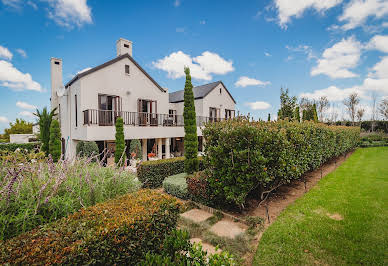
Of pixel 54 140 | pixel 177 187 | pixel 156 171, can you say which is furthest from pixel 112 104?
pixel 177 187

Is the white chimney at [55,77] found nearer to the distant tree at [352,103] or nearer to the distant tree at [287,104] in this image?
the distant tree at [287,104]

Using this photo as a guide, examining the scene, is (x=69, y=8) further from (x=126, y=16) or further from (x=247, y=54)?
(x=247, y=54)

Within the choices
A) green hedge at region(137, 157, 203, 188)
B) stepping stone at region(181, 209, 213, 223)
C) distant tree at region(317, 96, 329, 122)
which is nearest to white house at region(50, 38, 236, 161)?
green hedge at region(137, 157, 203, 188)

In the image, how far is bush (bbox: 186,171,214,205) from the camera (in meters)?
6.20

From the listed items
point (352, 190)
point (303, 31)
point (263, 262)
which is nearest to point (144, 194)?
point (263, 262)

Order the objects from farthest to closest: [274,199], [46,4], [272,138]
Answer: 1. [46,4]
2. [274,199]
3. [272,138]

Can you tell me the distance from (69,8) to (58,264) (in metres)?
11.4

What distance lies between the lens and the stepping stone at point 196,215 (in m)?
5.45

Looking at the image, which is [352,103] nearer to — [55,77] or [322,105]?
[322,105]

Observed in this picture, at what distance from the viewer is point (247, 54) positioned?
48.9 ft

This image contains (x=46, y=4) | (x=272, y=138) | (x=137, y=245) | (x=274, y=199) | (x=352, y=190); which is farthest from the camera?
(x=46, y=4)

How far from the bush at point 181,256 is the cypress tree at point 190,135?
6.38 meters

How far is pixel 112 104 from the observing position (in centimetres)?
1407

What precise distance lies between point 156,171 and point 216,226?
434 centimetres
